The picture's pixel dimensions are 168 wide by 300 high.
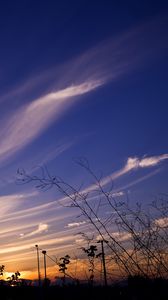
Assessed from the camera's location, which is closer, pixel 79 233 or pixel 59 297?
pixel 79 233

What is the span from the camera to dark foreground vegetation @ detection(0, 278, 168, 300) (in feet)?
13.8

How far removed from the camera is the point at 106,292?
17.3 feet

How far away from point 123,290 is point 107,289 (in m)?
0.28

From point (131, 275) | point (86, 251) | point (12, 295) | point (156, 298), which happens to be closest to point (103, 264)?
point (86, 251)

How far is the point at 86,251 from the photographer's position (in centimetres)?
499

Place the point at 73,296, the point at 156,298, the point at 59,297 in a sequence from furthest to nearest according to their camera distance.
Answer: the point at 59,297 → the point at 73,296 → the point at 156,298

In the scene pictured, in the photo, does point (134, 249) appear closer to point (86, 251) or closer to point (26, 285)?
point (86, 251)

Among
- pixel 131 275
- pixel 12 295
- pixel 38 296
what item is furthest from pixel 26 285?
pixel 131 275

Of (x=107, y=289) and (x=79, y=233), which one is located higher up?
(x=79, y=233)

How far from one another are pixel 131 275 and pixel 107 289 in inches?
44.1

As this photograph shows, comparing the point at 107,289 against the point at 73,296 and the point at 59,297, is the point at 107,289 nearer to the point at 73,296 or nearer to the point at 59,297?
the point at 73,296

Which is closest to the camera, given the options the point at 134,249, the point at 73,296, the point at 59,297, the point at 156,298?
the point at 156,298

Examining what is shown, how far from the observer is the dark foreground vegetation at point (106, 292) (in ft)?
13.8

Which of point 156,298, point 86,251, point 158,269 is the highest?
point 86,251
